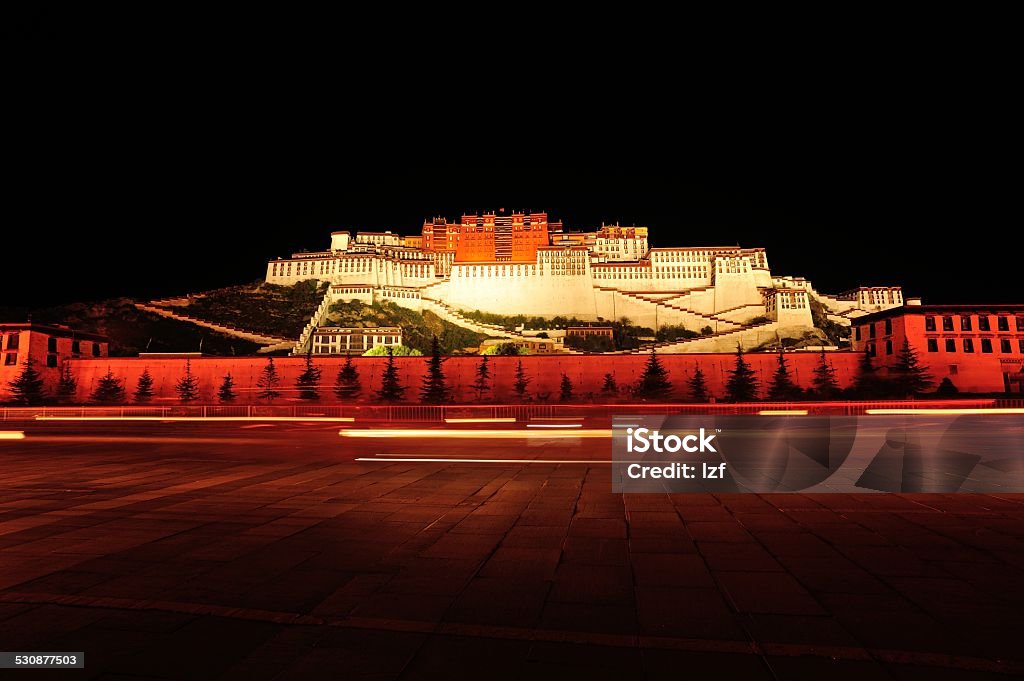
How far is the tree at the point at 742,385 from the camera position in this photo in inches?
1437

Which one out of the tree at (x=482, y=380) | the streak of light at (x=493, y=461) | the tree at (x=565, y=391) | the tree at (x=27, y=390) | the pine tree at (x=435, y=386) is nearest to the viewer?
the streak of light at (x=493, y=461)

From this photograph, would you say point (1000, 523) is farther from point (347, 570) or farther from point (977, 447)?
point (977, 447)

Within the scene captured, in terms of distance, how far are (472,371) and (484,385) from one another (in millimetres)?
1558

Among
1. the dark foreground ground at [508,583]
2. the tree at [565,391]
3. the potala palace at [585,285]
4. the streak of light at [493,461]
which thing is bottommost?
the streak of light at [493,461]

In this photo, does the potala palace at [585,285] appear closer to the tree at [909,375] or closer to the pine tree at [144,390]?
the pine tree at [144,390]

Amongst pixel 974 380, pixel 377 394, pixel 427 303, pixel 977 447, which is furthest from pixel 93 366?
pixel 974 380

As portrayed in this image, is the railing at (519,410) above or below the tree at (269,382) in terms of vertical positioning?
below

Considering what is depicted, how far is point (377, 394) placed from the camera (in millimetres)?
40156

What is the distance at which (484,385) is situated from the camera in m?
40.2

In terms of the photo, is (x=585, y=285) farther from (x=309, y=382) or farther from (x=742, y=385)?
(x=309, y=382)

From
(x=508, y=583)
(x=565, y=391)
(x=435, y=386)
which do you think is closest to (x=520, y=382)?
(x=565, y=391)

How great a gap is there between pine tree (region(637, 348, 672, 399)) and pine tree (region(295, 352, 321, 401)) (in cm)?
2299

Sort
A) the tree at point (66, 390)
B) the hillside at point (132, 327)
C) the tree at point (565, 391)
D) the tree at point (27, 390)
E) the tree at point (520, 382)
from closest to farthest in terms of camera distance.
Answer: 1. the tree at point (27, 390)
2. the tree at point (565, 391)
3. the tree at point (520, 382)
4. the tree at point (66, 390)
5. the hillside at point (132, 327)

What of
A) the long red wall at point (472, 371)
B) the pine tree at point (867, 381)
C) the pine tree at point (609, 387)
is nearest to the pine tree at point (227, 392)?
the long red wall at point (472, 371)
